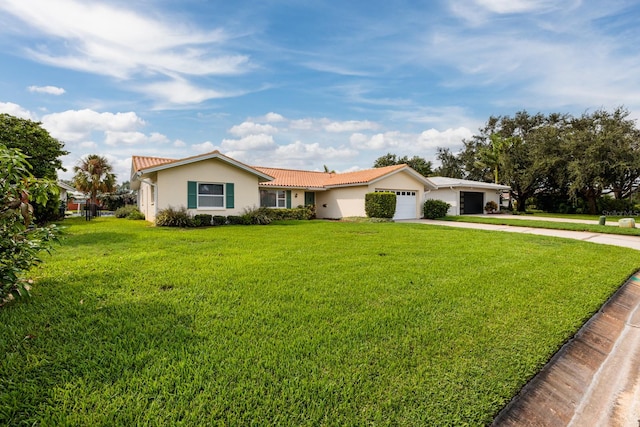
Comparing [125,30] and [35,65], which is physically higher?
[125,30]

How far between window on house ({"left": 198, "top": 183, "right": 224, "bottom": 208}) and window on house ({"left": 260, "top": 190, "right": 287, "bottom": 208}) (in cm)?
509

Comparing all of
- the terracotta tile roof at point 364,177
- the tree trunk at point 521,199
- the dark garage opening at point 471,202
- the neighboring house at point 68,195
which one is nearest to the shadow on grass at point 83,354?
the neighboring house at point 68,195

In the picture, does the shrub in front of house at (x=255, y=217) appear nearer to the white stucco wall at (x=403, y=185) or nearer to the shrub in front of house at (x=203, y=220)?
Result: the shrub in front of house at (x=203, y=220)

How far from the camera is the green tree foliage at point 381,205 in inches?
771

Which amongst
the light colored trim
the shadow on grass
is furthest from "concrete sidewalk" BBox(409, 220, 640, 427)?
the light colored trim

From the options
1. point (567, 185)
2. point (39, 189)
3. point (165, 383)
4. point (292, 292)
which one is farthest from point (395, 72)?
point (567, 185)

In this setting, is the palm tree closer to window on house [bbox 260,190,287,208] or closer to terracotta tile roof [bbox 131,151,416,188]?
terracotta tile roof [bbox 131,151,416,188]

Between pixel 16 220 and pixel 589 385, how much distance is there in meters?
7.05

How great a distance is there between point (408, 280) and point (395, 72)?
12.4m

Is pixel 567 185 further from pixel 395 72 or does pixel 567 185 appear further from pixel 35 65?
pixel 35 65

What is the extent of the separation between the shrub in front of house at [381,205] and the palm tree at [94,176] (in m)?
25.7

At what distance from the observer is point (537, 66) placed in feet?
41.6

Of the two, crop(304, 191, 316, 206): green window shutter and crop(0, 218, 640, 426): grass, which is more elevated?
crop(304, 191, 316, 206): green window shutter

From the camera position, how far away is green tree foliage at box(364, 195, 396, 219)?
1959 cm
